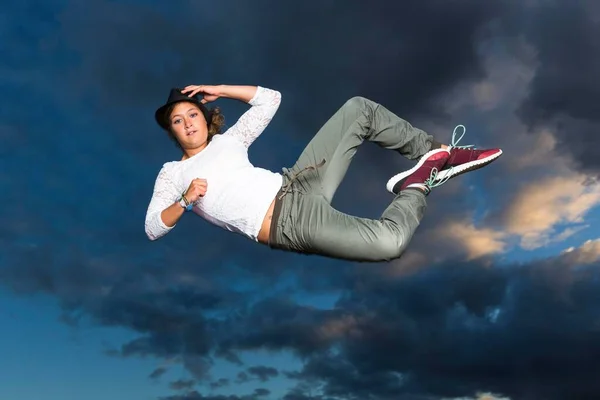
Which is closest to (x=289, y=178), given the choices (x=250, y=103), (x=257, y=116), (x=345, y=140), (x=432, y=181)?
(x=345, y=140)

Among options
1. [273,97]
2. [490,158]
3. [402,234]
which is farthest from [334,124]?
[490,158]

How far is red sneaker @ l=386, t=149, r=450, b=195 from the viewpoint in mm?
9344

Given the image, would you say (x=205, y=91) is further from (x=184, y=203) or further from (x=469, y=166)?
(x=469, y=166)

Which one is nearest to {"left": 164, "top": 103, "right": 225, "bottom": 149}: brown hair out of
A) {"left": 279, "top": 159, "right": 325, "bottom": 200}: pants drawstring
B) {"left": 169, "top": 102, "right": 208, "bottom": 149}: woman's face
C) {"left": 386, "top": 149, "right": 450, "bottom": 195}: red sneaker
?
{"left": 169, "top": 102, "right": 208, "bottom": 149}: woman's face

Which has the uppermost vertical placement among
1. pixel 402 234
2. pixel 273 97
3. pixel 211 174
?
pixel 273 97

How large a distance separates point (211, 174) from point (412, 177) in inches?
102

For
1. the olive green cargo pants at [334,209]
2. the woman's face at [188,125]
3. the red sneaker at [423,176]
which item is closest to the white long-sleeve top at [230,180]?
the woman's face at [188,125]

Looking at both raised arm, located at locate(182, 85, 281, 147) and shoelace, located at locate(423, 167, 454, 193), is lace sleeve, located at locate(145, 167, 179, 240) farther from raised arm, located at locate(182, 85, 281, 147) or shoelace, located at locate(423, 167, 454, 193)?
shoelace, located at locate(423, 167, 454, 193)

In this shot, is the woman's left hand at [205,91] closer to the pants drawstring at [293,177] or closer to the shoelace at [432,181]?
the pants drawstring at [293,177]

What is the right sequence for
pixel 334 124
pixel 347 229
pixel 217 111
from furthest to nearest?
1. pixel 217 111
2. pixel 334 124
3. pixel 347 229

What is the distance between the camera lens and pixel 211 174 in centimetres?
862

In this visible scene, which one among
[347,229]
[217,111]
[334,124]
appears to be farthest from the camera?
[217,111]

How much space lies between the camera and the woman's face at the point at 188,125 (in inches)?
357

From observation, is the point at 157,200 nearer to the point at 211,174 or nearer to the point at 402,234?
the point at 211,174
